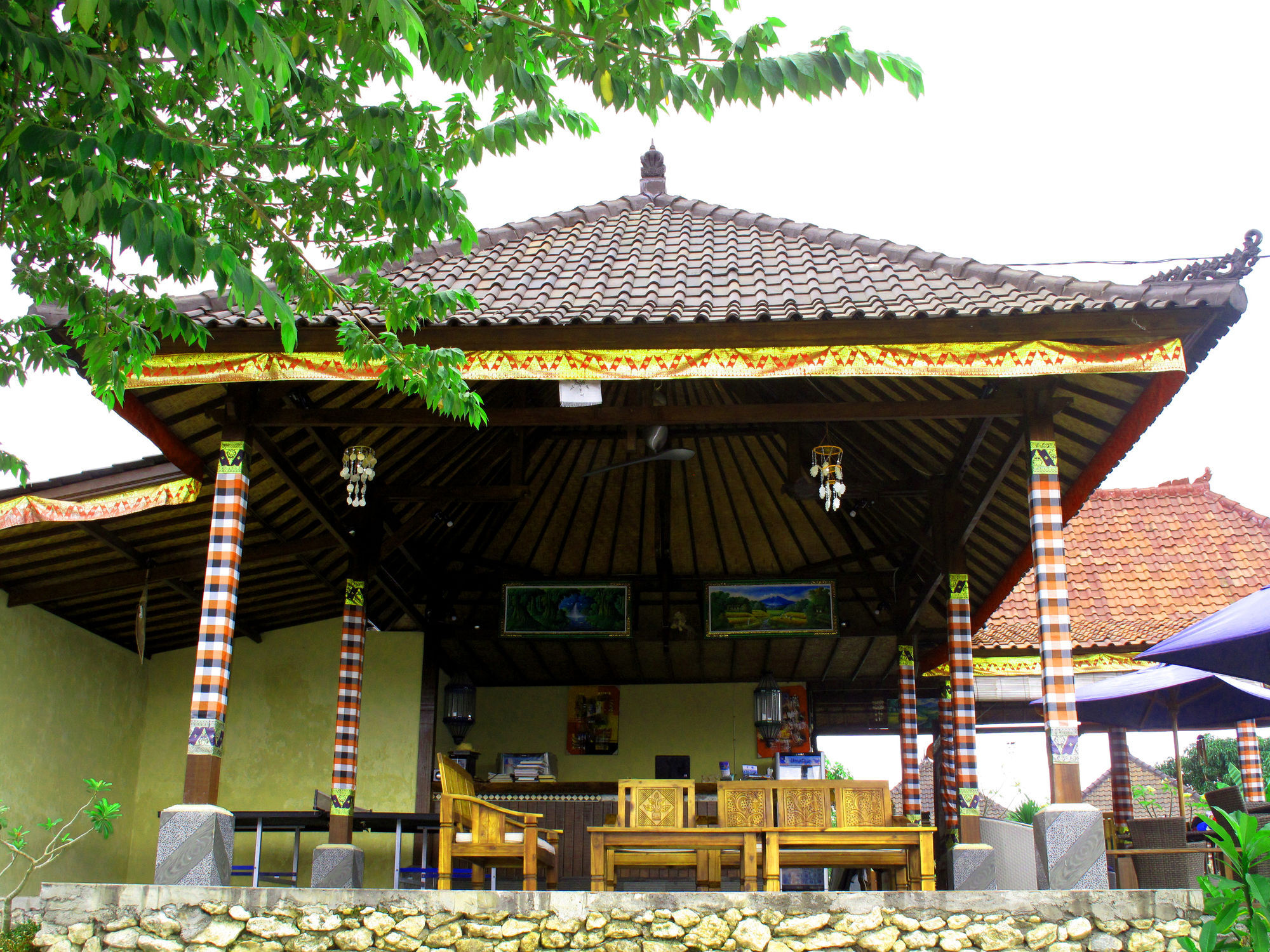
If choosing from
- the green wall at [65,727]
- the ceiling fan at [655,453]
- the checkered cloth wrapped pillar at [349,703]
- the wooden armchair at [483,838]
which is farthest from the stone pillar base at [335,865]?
the ceiling fan at [655,453]

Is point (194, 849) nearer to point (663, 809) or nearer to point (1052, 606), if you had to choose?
point (663, 809)

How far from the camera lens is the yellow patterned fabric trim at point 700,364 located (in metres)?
6.15

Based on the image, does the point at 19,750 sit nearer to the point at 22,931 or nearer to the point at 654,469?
the point at 22,931

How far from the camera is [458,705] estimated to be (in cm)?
1212

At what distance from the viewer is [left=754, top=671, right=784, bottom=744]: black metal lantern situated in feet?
41.6

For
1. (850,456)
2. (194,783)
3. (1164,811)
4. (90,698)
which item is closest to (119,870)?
(90,698)

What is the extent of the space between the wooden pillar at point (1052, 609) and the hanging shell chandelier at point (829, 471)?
1499 millimetres

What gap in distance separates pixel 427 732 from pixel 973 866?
6.15 m

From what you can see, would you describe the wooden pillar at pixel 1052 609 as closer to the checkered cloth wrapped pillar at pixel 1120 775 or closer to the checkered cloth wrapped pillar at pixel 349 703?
the checkered cloth wrapped pillar at pixel 349 703

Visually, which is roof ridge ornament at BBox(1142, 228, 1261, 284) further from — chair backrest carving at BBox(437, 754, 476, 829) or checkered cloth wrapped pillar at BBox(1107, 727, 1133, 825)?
checkered cloth wrapped pillar at BBox(1107, 727, 1133, 825)

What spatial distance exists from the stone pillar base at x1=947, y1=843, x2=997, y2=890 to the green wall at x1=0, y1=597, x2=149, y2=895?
23.4 feet

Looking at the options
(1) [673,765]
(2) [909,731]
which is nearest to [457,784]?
(2) [909,731]

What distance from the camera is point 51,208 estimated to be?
3.73 metres

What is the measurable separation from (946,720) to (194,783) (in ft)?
22.9
